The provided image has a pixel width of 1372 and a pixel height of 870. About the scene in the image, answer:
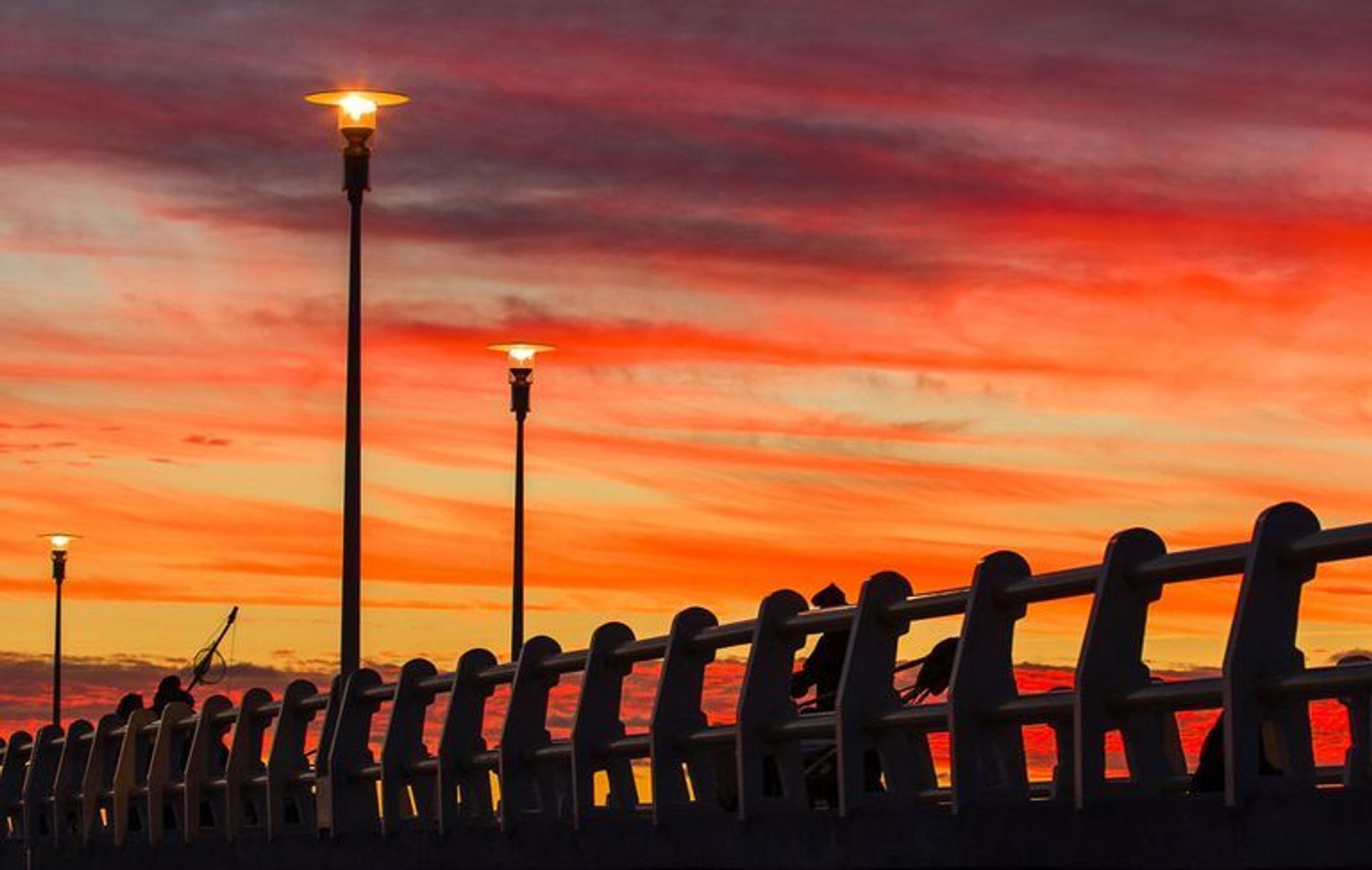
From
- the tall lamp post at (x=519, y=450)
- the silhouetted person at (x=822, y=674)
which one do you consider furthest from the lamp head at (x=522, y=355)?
the silhouetted person at (x=822, y=674)

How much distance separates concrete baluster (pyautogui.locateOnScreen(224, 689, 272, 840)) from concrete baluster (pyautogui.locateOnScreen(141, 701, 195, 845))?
173 cm

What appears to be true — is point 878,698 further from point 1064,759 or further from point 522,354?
point 522,354

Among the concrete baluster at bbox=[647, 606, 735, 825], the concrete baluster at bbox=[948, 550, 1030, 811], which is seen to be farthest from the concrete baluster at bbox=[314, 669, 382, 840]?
the concrete baluster at bbox=[948, 550, 1030, 811]

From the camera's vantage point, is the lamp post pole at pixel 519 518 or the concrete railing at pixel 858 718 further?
the lamp post pole at pixel 519 518

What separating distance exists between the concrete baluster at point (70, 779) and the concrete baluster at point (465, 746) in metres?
14.0

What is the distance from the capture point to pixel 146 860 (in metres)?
28.6

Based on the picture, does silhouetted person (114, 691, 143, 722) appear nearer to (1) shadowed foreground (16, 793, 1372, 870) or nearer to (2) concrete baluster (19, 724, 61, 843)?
(2) concrete baluster (19, 724, 61, 843)

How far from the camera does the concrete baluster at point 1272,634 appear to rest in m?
10.6

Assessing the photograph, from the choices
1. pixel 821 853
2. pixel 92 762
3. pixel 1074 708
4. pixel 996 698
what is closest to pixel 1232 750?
pixel 1074 708

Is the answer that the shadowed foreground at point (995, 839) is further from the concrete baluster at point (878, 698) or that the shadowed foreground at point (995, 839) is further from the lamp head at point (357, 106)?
the lamp head at point (357, 106)

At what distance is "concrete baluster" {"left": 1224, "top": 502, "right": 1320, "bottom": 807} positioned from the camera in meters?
10.6

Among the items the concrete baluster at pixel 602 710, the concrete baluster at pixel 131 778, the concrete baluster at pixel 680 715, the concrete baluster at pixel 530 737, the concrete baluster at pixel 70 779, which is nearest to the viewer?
the concrete baluster at pixel 680 715

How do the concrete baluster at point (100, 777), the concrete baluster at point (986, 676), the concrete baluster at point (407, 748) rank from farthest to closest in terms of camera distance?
the concrete baluster at point (100, 777) → the concrete baluster at point (407, 748) → the concrete baluster at point (986, 676)

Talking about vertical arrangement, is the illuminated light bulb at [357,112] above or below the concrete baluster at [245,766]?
above
